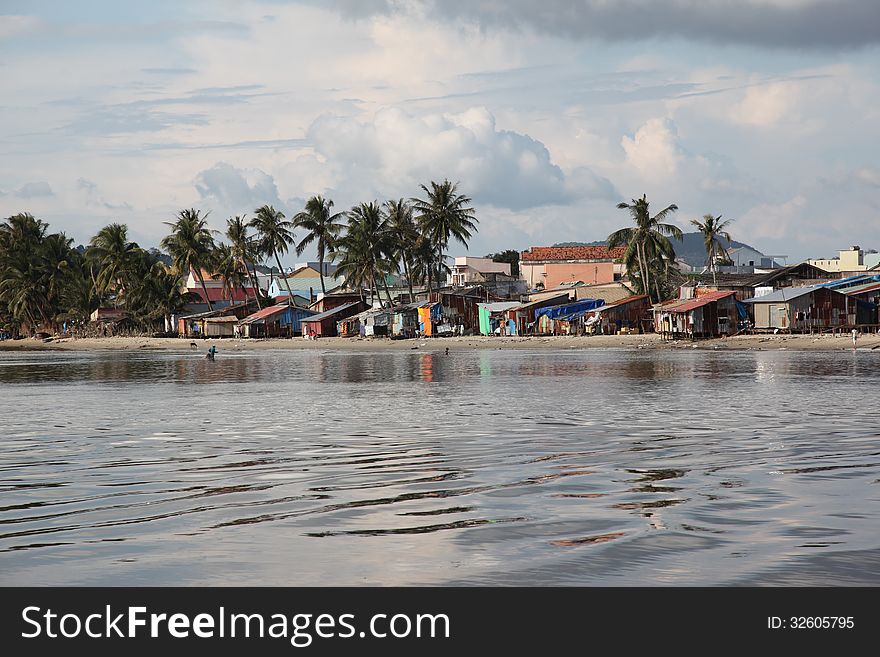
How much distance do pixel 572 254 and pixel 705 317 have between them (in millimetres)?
37216

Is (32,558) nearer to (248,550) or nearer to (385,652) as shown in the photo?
(248,550)

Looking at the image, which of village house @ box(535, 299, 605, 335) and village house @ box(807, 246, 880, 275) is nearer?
village house @ box(535, 299, 605, 335)

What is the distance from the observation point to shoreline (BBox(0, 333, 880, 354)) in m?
59.1

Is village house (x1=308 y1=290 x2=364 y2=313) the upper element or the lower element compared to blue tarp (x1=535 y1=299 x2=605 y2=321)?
upper

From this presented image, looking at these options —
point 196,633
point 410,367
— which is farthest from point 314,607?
point 410,367

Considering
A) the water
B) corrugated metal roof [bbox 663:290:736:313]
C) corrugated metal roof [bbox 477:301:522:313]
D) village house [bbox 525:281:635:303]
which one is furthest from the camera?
corrugated metal roof [bbox 477:301:522:313]

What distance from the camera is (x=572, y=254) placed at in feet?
341

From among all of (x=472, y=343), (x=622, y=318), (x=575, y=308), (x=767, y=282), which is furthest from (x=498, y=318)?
(x=767, y=282)

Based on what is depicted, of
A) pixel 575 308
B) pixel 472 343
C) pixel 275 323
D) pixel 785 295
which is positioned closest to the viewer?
pixel 785 295

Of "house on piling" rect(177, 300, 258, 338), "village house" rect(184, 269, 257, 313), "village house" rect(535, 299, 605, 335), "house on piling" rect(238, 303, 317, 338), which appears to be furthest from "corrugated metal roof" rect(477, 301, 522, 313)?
"village house" rect(184, 269, 257, 313)

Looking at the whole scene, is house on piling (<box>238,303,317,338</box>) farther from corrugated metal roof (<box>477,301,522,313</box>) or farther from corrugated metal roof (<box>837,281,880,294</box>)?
corrugated metal roof (<box>837,281,880,294</box>)

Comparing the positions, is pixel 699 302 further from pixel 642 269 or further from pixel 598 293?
pixel 598 293

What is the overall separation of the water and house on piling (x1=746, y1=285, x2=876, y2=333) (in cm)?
3897

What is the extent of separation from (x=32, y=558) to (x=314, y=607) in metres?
2.89
